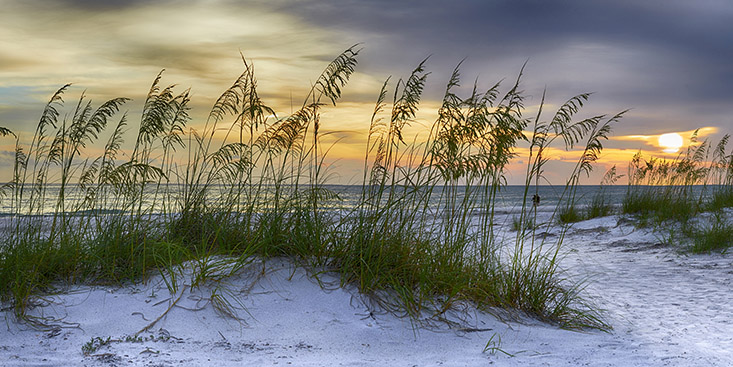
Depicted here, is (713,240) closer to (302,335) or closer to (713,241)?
(713,241)

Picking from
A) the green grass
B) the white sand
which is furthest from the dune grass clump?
the white sand

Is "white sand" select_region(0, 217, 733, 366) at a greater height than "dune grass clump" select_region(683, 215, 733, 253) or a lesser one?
lesser

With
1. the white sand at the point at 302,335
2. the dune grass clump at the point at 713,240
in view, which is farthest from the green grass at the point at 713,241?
the white sand at the point at 302,335

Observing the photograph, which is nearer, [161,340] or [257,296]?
[161,340]

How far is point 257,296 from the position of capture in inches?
180

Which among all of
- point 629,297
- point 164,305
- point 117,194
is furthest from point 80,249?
point 629,297

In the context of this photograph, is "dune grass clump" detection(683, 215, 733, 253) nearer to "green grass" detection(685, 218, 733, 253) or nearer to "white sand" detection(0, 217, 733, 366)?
"green grass" detection(685, 218, 733, 253)

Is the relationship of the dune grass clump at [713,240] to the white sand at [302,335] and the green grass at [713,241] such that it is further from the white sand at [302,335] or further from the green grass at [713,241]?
the white sand at [302,335]

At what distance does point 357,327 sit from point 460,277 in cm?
103

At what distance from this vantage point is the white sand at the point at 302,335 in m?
3.86

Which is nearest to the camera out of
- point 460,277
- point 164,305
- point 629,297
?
point 164,305

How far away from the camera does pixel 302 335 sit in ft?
13.7

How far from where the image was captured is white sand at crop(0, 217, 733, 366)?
3.86 metres

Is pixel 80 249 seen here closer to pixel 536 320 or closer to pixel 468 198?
pixel 468 198
